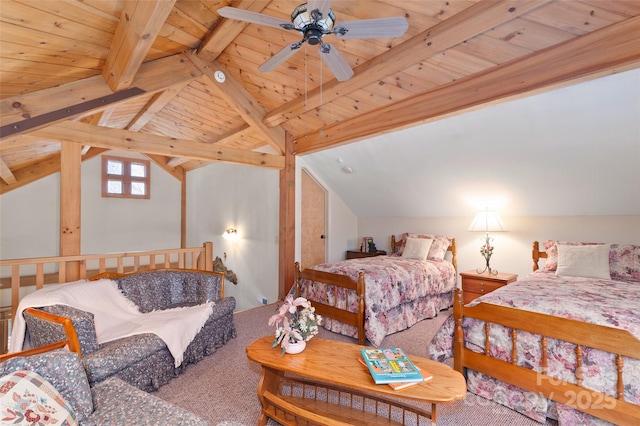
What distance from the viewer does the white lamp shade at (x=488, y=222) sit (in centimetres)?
375

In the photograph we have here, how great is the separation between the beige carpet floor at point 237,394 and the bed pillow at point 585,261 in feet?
5.02

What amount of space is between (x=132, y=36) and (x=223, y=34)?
1.20 metres

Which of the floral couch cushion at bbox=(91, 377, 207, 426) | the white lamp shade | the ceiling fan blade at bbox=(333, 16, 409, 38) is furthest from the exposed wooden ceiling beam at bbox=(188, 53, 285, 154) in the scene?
the floral couch cushion at bbox=(91, 377, 207, 426)

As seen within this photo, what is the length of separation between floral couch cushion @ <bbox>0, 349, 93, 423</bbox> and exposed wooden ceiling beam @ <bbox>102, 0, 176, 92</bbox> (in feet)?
A: 6.75

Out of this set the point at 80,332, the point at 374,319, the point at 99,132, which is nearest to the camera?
the point at 80,332

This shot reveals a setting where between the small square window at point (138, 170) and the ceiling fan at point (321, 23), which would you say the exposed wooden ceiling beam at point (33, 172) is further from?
the ceiling fan at point (321, 23)

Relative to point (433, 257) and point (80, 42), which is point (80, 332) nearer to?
point (80, 42)

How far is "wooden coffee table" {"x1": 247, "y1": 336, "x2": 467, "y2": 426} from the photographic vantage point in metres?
1.55

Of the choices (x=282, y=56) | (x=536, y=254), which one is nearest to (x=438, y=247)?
(x=536, y=254)

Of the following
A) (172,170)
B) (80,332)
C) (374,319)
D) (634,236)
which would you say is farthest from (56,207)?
(634,236)

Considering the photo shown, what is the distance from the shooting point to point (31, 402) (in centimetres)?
125

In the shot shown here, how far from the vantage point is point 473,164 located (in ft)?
11.4

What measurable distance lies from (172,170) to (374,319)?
604 centimetres

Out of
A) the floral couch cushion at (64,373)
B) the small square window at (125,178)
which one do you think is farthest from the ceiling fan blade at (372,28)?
the small square window at (125,178)
